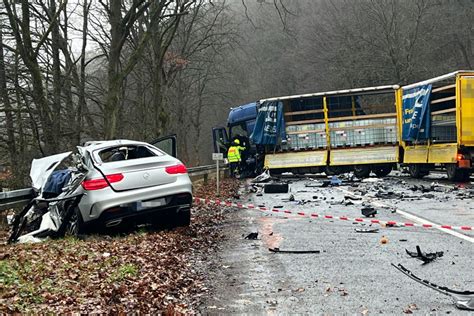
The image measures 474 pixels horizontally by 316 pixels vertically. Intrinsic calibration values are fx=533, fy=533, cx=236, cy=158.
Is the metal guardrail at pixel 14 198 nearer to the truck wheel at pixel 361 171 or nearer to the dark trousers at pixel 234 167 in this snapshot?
the dark trousers at pixel 234 167

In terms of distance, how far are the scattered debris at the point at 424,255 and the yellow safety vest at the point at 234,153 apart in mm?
18445

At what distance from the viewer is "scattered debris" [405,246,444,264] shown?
6.43m

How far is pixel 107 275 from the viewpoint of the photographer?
5.71m

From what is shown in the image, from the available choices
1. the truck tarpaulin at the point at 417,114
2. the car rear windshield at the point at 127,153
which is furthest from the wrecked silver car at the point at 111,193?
the truck tarpaulin at the point at 417,114

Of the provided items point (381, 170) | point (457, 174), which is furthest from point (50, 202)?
point (381, 170)

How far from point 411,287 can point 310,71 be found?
2033 inches

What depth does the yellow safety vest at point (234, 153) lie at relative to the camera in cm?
2515

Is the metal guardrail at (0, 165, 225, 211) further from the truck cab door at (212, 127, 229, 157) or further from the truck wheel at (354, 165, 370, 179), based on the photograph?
the truck cab door at (212, 127, 229, 157)

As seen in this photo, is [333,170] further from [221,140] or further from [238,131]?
[221,140]

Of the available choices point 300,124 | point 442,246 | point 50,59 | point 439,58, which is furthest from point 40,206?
point 439,58

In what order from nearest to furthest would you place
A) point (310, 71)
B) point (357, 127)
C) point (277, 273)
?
point (277, 273) → point (357, 127) → point (310, 71)

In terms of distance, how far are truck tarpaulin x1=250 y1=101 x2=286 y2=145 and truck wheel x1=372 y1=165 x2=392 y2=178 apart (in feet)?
13.8

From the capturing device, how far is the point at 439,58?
43.5m

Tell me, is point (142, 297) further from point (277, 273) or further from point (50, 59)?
point (50, 59)
